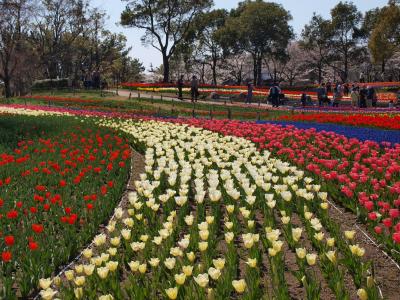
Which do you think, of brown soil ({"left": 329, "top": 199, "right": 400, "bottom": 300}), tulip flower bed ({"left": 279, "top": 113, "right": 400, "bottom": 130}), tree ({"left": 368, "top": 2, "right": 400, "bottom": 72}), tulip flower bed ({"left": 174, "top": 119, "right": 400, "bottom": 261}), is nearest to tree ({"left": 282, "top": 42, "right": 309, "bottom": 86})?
tree ({"left": 368, "top": 2, "right": 400, "bottom": 72})

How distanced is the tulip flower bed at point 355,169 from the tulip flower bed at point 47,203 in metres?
3.42

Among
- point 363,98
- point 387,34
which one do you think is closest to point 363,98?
point 363,98

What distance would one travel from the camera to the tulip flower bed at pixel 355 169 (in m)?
5.99

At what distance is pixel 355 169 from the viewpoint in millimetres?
8031

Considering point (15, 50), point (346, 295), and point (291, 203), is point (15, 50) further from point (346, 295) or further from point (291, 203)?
point (346, 295)

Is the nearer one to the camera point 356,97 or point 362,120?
point 362,120

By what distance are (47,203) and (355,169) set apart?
16.1 feet

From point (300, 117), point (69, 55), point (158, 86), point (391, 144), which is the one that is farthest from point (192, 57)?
point (391, 144)

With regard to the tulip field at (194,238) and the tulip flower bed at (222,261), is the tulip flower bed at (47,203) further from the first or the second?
the tulip flower bed at (222,261)

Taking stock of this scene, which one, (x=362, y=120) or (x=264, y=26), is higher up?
(x=264, y=26)

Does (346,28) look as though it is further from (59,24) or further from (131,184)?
(131,184)

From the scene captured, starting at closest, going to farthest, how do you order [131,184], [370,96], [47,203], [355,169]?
[47,203], [355,169], [131,184], [370,96]

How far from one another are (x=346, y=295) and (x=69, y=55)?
63039 mm

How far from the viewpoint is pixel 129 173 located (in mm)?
10078
